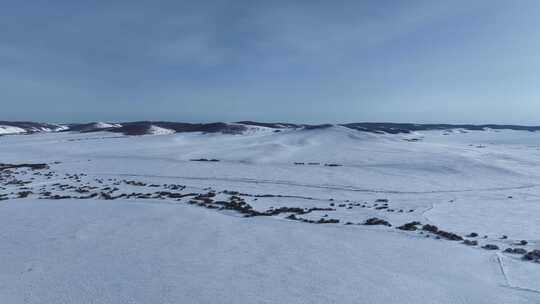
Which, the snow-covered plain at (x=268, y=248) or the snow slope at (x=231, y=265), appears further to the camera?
the snow-covered plain at (x=268, y=248)

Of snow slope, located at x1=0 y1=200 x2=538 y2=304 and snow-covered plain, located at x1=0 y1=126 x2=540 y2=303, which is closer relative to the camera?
snow slope, located at x1=0 y1=200 x2=538 y2=304

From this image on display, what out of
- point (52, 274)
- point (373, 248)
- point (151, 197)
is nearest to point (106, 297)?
point (52, 274)

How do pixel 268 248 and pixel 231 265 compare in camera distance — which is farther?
pixel 268 248

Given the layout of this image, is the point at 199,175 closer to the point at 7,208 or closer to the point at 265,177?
the point at 265,177

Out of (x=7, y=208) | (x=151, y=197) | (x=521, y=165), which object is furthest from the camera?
(x=521, y=165)

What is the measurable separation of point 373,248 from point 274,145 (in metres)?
38.9

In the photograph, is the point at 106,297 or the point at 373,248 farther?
the point at 373,248

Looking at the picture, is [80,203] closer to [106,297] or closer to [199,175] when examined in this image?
[106,297]

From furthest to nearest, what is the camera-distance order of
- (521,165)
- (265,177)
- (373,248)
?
(521,165)
(265,177)
(373,248)

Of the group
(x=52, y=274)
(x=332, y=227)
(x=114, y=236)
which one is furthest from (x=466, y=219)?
(x=52, y=274)

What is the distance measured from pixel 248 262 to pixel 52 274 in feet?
12.0

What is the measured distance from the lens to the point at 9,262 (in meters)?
7.53

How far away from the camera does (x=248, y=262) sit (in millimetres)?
7508

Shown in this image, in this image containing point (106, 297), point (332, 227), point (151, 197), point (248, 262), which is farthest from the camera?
point (151, 197)
